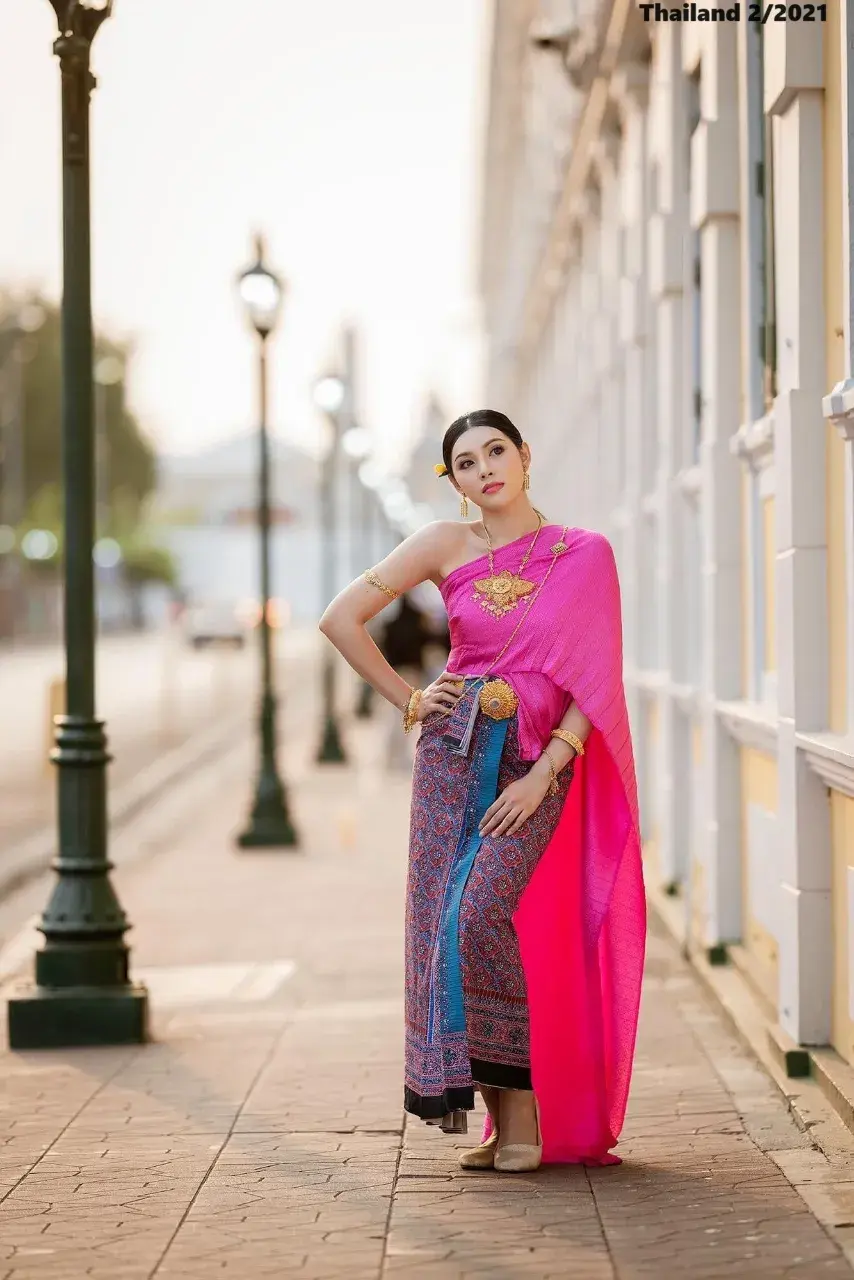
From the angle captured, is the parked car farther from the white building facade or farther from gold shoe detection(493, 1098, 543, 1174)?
gold shoe detection(493, 1098, 543, 1174)

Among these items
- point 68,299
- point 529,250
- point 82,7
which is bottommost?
point 68,299

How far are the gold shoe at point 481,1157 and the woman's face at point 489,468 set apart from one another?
1794mm

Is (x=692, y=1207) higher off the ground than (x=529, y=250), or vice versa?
(x=529, y=250)

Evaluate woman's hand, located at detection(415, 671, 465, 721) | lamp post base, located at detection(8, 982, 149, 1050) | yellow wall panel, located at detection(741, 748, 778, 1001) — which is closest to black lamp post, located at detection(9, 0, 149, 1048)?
lamp post base, located at detection(8, 982, 149, 1050)

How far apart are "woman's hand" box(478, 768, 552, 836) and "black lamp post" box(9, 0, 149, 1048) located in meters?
2.93

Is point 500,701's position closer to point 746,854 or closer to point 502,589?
point 502,589

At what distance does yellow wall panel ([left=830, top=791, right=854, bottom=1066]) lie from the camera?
6.36 meters

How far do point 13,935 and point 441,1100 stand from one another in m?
6.66

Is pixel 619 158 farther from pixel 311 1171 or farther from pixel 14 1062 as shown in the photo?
pixel 311 1171

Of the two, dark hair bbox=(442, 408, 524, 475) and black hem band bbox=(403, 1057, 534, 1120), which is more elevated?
dark hair bbox=(442, 408, 524, 475)

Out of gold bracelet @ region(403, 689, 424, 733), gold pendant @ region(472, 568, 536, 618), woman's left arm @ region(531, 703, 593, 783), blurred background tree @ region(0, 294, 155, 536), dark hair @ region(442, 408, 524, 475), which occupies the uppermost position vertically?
blurred background tree @ region(0, 294, 155, 536)

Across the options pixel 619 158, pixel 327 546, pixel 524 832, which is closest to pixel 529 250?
pixel 327 546

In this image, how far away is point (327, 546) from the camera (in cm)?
2789

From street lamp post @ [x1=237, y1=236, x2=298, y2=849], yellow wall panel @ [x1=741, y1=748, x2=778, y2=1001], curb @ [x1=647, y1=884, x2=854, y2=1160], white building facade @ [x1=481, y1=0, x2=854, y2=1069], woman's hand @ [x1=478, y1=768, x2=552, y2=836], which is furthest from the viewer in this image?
street lamp post @ [x1=237, y1=236, x2=298, y2=849]
